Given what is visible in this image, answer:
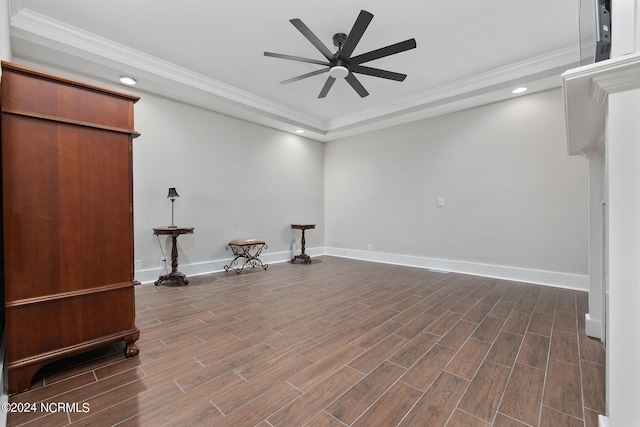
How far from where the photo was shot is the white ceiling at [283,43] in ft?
7.98

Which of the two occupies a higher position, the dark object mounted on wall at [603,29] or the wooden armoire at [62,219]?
the dark object mounted on wall at [603,29]

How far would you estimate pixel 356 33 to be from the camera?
2299mm

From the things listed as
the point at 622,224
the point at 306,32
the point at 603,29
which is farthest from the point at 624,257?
the point at 306,32

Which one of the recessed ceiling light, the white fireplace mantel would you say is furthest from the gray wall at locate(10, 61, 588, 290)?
the white fireplace mantel

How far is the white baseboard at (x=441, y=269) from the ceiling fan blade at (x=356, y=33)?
3.47 meters

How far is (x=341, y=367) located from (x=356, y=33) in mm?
2613

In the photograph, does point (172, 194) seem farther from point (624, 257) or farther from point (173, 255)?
point (624, 257)

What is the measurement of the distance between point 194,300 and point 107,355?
114 centimetres

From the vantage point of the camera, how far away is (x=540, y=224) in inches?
142

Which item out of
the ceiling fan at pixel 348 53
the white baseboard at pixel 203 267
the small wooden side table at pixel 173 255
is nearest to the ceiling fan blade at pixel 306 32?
the ceiling fan at pixel 348 53

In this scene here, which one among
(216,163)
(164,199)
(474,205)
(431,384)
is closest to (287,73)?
(216,163)

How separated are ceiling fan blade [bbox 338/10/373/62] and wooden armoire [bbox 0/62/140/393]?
71.6 inches

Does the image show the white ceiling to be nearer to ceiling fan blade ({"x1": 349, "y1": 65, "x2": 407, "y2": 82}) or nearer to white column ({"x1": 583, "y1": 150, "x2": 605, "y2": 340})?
ceiling fan blade ({"x1": 349, "y1": 65, "x2": 407, "y2": 82})

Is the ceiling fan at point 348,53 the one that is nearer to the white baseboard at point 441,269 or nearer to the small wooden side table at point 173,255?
the small wooden side table at point 173,255
